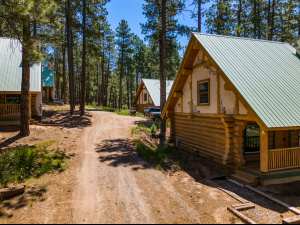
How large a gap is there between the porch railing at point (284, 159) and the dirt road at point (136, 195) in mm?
2915

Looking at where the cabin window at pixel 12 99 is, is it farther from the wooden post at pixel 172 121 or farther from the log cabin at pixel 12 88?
the wooden post at pixel 172 121

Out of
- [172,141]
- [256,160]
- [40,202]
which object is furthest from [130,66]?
[40,202]

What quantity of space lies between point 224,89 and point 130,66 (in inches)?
1242

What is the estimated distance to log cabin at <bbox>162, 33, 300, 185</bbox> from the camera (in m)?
8.23

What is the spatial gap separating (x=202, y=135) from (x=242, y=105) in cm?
363

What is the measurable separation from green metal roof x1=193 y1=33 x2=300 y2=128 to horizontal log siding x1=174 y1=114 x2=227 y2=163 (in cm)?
241

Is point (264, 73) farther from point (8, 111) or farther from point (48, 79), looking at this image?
point (48, 79)

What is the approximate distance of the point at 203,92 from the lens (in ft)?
38.2

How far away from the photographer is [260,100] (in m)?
8.31

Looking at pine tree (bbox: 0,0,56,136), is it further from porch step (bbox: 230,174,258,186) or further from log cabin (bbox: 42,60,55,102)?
log cabin (bbox: 42,60,55,102)

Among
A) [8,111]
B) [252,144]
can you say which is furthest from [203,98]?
[8,111]

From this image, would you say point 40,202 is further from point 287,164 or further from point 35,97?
point 35,97

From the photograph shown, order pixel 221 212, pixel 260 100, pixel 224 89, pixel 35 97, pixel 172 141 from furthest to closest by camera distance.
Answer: pixel 35 97, pixel 172 141, pixel 224 89, pixel 260 100, pixel 221 212

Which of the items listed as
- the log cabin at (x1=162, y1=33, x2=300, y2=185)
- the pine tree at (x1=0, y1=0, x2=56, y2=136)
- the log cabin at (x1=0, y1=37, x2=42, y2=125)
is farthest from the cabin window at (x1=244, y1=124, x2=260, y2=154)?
the log cabin at (x1=0, y1=37, x2=42, y2=125)
